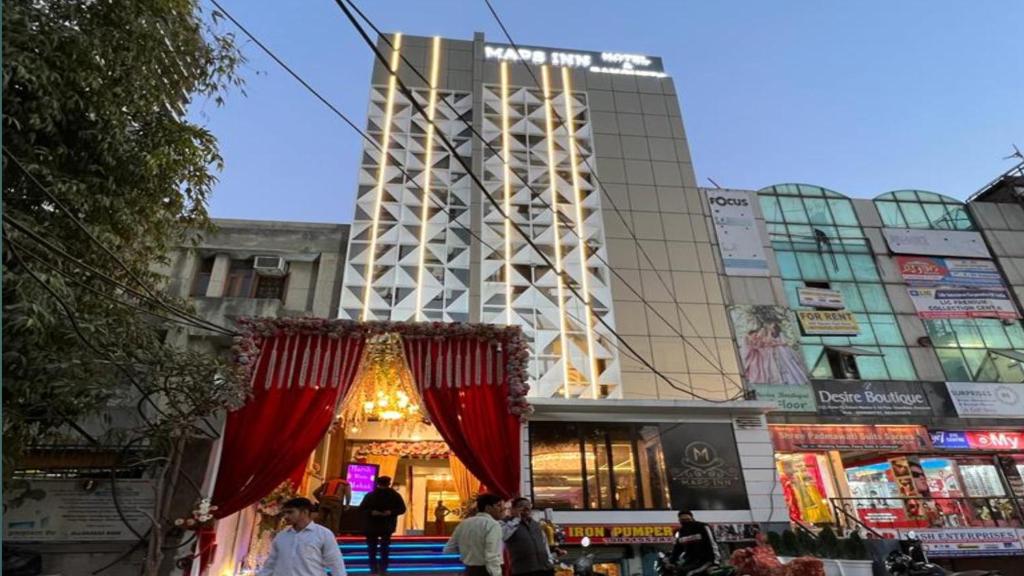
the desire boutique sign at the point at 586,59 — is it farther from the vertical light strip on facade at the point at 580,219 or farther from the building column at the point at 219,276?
the building column at the point at 219,276

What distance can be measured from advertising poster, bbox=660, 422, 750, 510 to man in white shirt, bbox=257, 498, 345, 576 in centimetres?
660

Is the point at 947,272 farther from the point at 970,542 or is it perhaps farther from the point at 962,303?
the point at 970,542

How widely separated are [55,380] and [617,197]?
13519 millimetres

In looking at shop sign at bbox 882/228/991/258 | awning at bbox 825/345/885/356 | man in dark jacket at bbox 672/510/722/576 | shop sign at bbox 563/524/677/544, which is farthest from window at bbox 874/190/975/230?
man in dark jacket at bbox 672/510/722/576

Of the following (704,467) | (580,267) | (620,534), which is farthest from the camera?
(580,267)

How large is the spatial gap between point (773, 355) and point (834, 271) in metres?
3.96

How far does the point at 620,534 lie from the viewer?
9.09 metres

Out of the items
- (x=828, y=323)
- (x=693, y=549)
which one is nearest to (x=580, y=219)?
(x=828, y=323)

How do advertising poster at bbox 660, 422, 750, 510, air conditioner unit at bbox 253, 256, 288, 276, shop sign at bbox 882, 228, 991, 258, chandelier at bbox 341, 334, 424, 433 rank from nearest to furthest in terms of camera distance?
chandelier at bbox 341, 334, 424, 433
advertising poster at bbox 660, 422, 750, 510
air conditioner unit at bbox 253, 256, 288, 276
shop sign at bbox 882, 228, 991, 258

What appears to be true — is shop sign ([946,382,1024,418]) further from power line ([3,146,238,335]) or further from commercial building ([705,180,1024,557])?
power line ([3,146,238,335])

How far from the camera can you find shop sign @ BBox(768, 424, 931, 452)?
43.2ft

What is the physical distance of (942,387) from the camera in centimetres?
1434

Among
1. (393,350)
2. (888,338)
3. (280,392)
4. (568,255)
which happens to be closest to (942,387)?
(888,338)

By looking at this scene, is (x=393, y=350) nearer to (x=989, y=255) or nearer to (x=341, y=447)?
(x=341, y=447)
